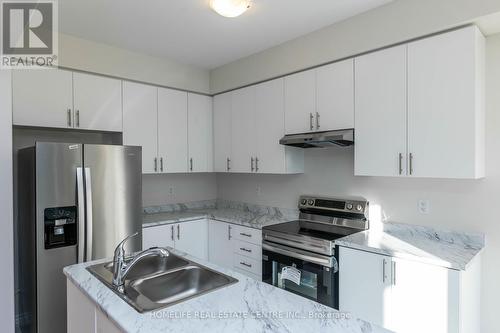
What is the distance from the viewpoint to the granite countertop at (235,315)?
107 centimetres

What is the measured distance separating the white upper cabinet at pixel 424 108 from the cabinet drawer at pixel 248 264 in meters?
1.29

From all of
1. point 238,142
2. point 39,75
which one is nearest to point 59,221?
point 39,75

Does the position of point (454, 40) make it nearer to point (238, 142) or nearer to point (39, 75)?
point (238, 142)

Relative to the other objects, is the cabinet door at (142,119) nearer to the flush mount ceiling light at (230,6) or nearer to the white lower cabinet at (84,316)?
the flush mount ceiling light at (230,6)

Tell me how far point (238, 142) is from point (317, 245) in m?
1.58

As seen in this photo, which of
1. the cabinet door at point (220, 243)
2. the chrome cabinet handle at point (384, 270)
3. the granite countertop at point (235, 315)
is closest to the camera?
the granite countertop at point (235, 315)

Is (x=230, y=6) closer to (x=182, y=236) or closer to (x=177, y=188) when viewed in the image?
(x=182, y=236)

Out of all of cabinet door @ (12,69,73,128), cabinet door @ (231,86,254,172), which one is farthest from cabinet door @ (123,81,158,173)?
cabinet door @ (231,86,254,172)

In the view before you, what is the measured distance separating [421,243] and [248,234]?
1.49 metres

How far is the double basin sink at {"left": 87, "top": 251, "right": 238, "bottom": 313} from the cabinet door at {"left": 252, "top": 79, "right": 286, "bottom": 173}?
1.64 metres

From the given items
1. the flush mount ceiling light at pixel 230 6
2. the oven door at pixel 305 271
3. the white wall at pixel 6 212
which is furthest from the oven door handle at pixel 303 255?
the white wall at pixel 6 212

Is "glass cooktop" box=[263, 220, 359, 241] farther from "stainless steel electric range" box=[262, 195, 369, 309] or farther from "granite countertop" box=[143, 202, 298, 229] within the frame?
"granite countertop" box=[143, 202, 298, 229]

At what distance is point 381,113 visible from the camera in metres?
2.33

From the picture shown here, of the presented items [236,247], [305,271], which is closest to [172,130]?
[236,247]
